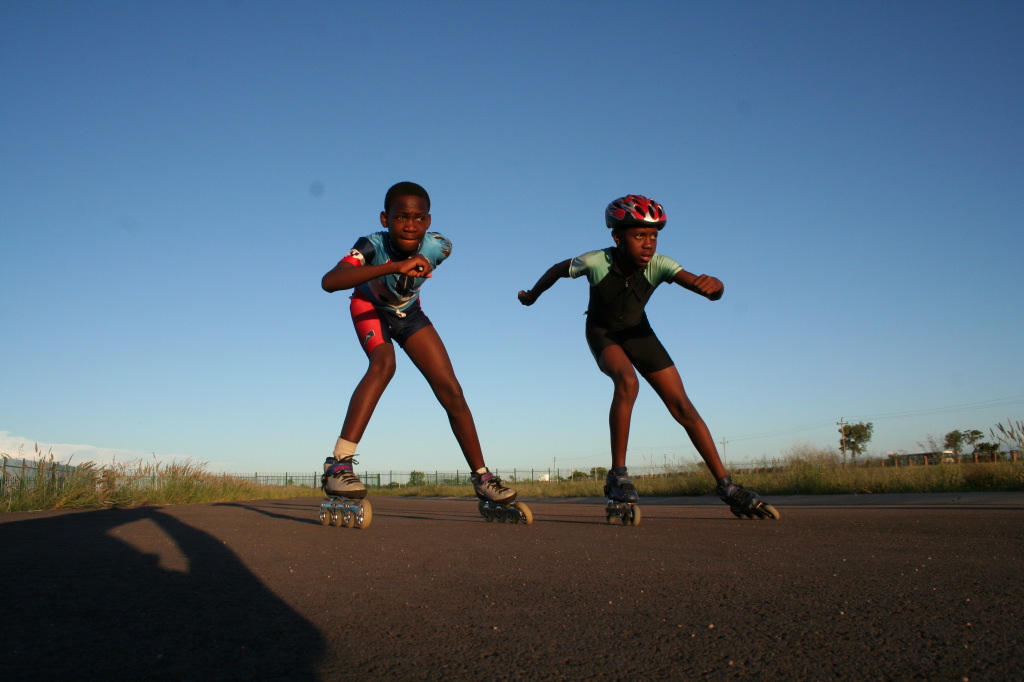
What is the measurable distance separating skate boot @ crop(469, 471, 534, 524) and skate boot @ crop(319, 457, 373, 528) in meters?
0.82

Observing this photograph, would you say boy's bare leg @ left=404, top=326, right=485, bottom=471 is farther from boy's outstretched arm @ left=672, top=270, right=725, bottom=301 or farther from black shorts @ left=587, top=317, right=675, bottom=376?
boy's outstretched arm @ left=672, top=270, right=725, bottom=301

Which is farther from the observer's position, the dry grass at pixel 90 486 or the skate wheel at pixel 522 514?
the dry grass at pixel 90 486

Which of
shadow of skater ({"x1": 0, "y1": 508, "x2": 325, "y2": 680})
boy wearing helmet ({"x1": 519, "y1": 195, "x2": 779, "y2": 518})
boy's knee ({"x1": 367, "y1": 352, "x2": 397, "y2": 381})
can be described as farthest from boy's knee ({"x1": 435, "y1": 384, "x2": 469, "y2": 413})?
shadow of skater ({"x1": 0, "y1": 508, "x2": 325, "y2": 680})

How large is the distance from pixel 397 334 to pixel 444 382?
0.48 metres

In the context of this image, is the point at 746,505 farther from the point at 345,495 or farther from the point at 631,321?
the point at 345,495

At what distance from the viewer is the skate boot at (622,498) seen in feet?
16.8

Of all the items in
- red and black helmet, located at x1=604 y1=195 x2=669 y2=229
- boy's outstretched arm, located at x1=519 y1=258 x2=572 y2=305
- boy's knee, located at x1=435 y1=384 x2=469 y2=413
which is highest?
red and black helmet, located at x1=604 y1=195 x2=669 y2=229

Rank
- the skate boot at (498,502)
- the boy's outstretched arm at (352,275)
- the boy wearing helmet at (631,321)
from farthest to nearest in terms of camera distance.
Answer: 1. the boy wearing helmet at (631,321)
2. the skate boot at (498,502)
3. the boy's outstretched arm at (352,275)

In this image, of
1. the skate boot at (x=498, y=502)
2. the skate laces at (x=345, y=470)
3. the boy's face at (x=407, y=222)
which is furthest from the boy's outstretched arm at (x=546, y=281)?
the skate laces at (x=345, y=470)

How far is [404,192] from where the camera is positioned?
5.26 meters

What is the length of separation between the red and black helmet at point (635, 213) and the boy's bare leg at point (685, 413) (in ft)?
3.72

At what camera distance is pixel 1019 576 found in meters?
2.34

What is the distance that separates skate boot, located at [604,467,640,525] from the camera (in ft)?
16.8

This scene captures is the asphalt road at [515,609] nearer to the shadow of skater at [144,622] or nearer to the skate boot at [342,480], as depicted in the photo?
the shadow of skater at [144,622]
